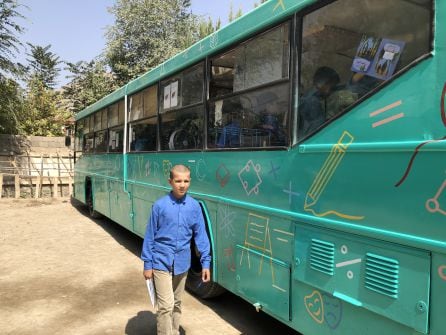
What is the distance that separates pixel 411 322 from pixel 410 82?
4.00 ft

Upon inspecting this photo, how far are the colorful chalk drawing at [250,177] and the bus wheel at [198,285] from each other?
1.40m

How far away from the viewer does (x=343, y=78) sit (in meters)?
2.62

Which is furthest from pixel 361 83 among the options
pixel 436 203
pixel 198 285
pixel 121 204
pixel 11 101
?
pixel 11 101

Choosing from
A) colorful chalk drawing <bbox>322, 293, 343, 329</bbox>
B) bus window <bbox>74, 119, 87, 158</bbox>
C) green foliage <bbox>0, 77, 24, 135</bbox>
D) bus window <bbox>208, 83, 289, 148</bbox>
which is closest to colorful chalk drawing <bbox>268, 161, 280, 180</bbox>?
bus window <bbox>208, 83, 289, 148</bbox>

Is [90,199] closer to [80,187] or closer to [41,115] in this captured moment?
[80,187]

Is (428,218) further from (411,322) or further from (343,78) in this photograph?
(343,78)

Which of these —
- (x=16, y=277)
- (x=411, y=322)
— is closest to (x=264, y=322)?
(x=411, y=322)

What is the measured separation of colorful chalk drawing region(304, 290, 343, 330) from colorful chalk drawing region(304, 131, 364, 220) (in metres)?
0.52

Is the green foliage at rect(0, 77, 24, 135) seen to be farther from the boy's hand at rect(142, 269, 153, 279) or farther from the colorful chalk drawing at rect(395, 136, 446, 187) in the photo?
the colorful chalk drawing at rect(395, 136, 446, 187)

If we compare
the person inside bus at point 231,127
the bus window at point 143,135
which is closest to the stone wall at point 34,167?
the bus window at point 143,135

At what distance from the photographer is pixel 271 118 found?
3303 millimetres

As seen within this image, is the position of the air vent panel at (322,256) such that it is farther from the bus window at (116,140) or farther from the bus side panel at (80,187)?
the bus side panel at (80,187)

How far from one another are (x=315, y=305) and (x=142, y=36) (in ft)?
64.2

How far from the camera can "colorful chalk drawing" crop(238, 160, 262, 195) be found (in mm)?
3426
